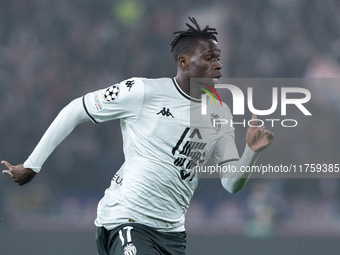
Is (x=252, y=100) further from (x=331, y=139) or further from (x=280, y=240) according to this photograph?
(x=280, y=240)

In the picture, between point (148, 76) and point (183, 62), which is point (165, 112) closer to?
point (183, 62)

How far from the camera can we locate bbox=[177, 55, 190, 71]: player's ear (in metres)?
3.78

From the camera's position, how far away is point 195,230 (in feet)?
21.4

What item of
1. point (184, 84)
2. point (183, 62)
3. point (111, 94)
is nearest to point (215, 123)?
point (184, 84)

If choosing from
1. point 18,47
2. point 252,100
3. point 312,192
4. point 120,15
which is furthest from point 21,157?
point 312,192

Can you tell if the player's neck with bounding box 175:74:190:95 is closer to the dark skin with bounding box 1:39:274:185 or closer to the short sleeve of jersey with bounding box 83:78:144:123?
the dark skin with bounding box 1:39:274:185

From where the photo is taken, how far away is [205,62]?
3707 mm

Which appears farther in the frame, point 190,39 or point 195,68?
point 190,39

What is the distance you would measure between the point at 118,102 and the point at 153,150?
333 mm

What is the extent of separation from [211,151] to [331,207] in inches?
137

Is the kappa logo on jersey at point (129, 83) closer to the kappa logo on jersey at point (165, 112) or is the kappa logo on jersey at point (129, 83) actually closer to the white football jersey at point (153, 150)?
the white football jersey at point (153, 150)

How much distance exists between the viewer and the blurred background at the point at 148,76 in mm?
6609

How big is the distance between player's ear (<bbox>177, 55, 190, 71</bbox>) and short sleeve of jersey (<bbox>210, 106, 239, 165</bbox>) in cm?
37

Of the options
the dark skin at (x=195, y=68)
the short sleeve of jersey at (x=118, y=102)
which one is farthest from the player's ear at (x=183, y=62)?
the short sleeve of jersey at (x=118, y=102)
